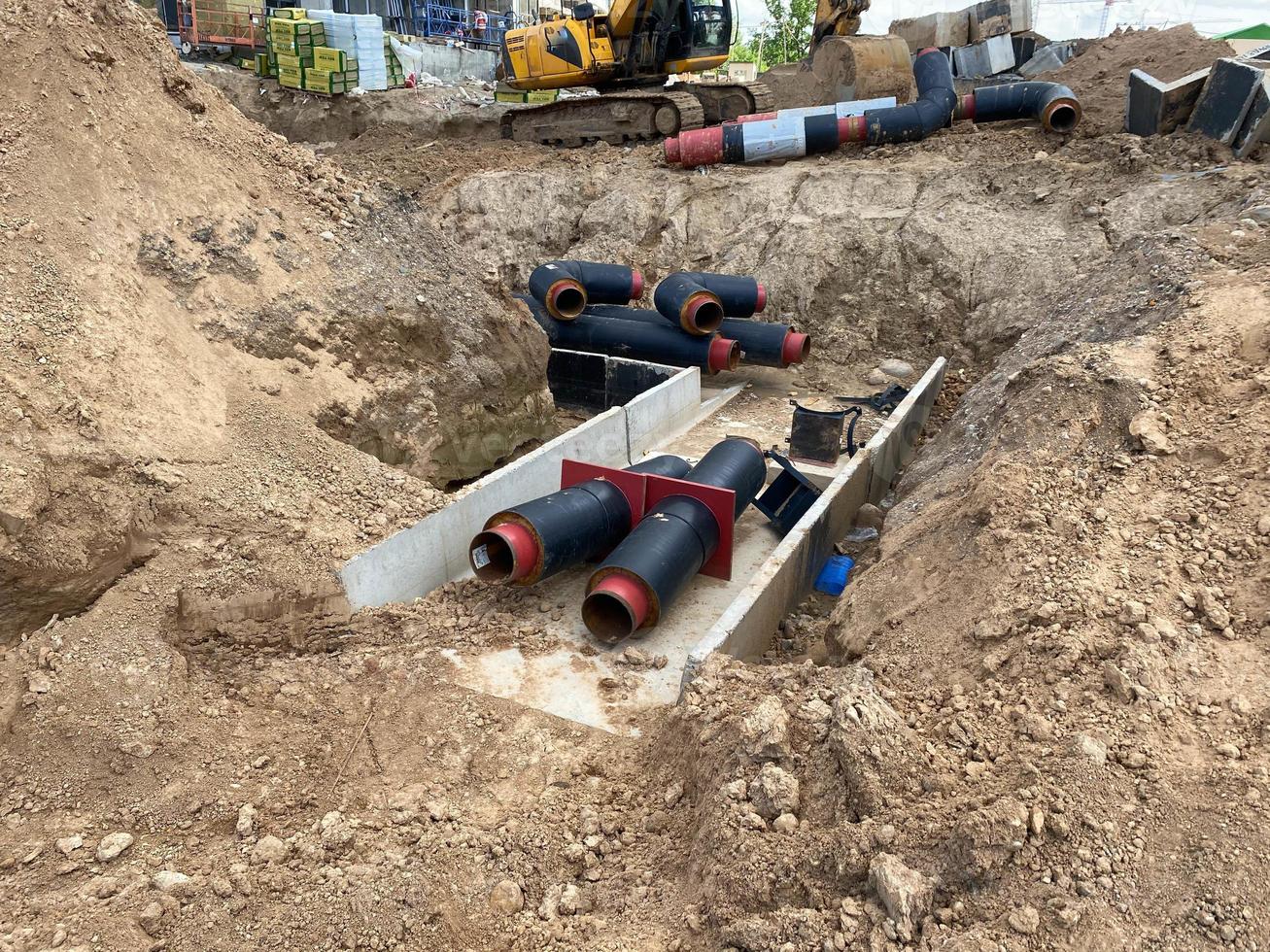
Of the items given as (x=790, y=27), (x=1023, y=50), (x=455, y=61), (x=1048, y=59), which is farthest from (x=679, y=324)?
(x=790, y=27)

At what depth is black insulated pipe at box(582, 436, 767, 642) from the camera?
17.0 feet

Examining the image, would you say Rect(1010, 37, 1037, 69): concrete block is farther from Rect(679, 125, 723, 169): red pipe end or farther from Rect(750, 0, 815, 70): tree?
Rect(750, 0, 815, 70): tree

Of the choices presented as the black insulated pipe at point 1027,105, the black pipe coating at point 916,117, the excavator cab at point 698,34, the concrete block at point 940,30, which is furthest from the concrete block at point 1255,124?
the concrete block at point 940,30

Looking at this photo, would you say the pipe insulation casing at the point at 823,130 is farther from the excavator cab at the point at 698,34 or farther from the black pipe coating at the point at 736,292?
the black pipe coating at the point at 736,292

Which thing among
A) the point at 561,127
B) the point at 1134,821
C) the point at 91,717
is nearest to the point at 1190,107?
the point at 561,127

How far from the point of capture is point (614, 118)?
15.2m

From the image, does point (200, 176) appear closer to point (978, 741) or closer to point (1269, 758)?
point (978, 741)

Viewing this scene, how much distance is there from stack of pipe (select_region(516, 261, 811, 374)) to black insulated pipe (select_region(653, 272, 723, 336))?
11 millimetres

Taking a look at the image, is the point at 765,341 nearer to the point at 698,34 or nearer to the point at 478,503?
the point at 478,503

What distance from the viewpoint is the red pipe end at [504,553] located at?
537 centimetres

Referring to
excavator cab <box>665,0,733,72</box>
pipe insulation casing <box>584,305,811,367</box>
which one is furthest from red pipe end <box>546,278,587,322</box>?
excavator cab <box>665,0,733,72</box>

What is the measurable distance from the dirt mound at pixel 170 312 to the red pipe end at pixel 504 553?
4.51 feet

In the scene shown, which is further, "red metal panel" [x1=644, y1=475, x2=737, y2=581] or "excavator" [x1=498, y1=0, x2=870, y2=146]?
"excavator" [x1=498, y1=0, x2=870, y2=146]

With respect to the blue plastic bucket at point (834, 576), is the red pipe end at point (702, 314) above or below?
above
